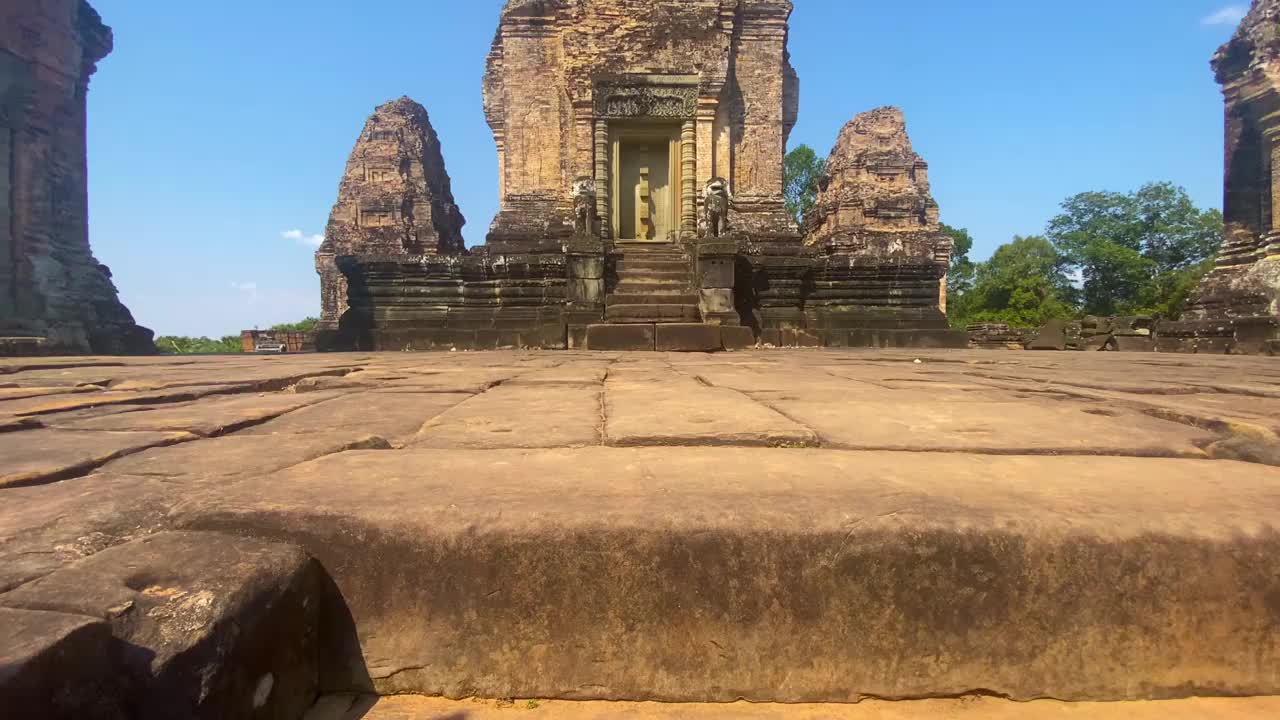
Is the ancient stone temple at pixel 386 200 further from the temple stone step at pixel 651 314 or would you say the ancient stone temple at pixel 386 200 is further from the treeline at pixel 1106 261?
the treeline at pixel 1106 261

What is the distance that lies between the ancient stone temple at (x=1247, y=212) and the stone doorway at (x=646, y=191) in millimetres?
8220

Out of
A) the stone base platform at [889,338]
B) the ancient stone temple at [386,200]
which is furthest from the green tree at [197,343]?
the stone base platform at [889,338]

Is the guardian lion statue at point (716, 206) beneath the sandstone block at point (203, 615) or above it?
above

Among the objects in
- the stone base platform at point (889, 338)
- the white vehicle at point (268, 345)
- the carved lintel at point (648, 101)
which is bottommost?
the white vehicle at point (268, 345)

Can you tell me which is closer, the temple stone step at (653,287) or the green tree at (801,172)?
the temple stone step at (653,287)

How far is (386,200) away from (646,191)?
723 centimetres

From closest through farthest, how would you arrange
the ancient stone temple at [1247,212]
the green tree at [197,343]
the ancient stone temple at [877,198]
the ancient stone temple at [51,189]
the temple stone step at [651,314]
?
the temple stone step at [651,314] → the ancient stone temple at [51,189] → the ancient stone temple at [1247,212] → the ancient stone temple at [877,198] → the green tree at [197,343]

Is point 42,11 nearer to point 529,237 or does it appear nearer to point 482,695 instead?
point 529,237

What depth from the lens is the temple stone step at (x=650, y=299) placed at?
7914 millimetres

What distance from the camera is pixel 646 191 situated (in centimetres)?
1101

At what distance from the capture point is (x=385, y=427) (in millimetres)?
1772

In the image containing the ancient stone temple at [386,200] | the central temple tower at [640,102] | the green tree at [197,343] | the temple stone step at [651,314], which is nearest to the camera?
the temple stone step at [651,314]

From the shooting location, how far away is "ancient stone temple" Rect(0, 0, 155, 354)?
30.2 ft

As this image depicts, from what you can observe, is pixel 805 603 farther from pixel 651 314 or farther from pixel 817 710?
pixel 651 314
